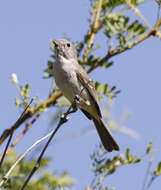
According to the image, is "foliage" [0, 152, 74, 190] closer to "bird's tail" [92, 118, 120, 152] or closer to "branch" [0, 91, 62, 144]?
"branch" [0, 91, 62, 144]

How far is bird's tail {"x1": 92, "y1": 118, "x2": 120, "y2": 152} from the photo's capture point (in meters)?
3.34

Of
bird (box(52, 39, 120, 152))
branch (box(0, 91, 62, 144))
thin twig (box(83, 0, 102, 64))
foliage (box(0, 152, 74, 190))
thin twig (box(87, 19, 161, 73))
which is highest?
bird (box(52, 39, 120, 152))

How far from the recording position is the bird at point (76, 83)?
337 centimetres

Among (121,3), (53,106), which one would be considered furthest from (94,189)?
(121,3)

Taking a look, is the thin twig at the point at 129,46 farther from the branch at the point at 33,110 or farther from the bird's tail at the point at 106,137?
the bird's tail at the point at 106,137

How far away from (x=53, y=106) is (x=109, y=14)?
79cm

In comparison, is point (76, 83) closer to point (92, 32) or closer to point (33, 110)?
point (92, 32)

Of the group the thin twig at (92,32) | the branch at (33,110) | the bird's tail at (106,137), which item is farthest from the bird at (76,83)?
the branch at (33,110)

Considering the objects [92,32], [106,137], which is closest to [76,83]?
[106,137]

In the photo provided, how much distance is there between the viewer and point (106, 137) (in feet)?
12.1

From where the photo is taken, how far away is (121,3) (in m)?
2.81

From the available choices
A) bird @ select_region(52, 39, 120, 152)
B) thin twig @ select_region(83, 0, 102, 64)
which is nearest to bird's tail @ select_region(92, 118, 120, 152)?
bird @ select_region(52, 39, 120, 152)

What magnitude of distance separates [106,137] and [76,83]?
22.8 inches

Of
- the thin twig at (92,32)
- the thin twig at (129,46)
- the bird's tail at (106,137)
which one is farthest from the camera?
the bird's tail at (106,137)
